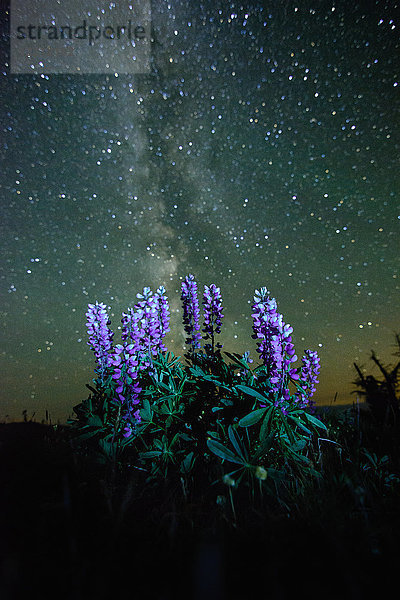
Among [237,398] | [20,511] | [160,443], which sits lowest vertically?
[20,511]

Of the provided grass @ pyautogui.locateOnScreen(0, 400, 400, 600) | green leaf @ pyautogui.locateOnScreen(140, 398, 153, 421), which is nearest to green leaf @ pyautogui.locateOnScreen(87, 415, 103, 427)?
green leaf @ pyautogui.locateOnScreen(140, 398, 153, 421)

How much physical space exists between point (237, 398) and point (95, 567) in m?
2.13

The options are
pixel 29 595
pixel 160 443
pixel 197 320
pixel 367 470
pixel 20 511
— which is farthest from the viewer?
pixel 197 320

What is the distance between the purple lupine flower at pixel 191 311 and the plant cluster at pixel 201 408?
0.27 m

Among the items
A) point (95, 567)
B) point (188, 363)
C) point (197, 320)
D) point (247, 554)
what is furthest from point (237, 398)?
point (95, 567)

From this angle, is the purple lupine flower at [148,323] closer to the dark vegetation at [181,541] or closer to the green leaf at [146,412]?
the green leaf at [146,412]

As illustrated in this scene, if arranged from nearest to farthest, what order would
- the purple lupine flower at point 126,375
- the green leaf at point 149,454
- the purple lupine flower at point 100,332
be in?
the green leaf at point 149,454 → the purple lupine flower at point 126,375 → the purple lupine flower at point 100,332

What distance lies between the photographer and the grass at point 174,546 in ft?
3.41

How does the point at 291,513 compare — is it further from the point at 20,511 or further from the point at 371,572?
the point at 20,511

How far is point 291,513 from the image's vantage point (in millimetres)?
1929

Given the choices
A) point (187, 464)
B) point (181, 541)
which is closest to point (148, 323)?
point (187, 464)

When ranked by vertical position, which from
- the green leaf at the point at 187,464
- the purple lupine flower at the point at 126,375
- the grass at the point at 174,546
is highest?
the purple lupine flower at the point at 126,375

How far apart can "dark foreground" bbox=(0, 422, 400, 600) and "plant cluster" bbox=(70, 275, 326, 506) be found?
63 centimetres

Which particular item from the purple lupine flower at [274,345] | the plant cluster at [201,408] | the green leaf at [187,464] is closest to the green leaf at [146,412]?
the plant cluster at [201,408]
